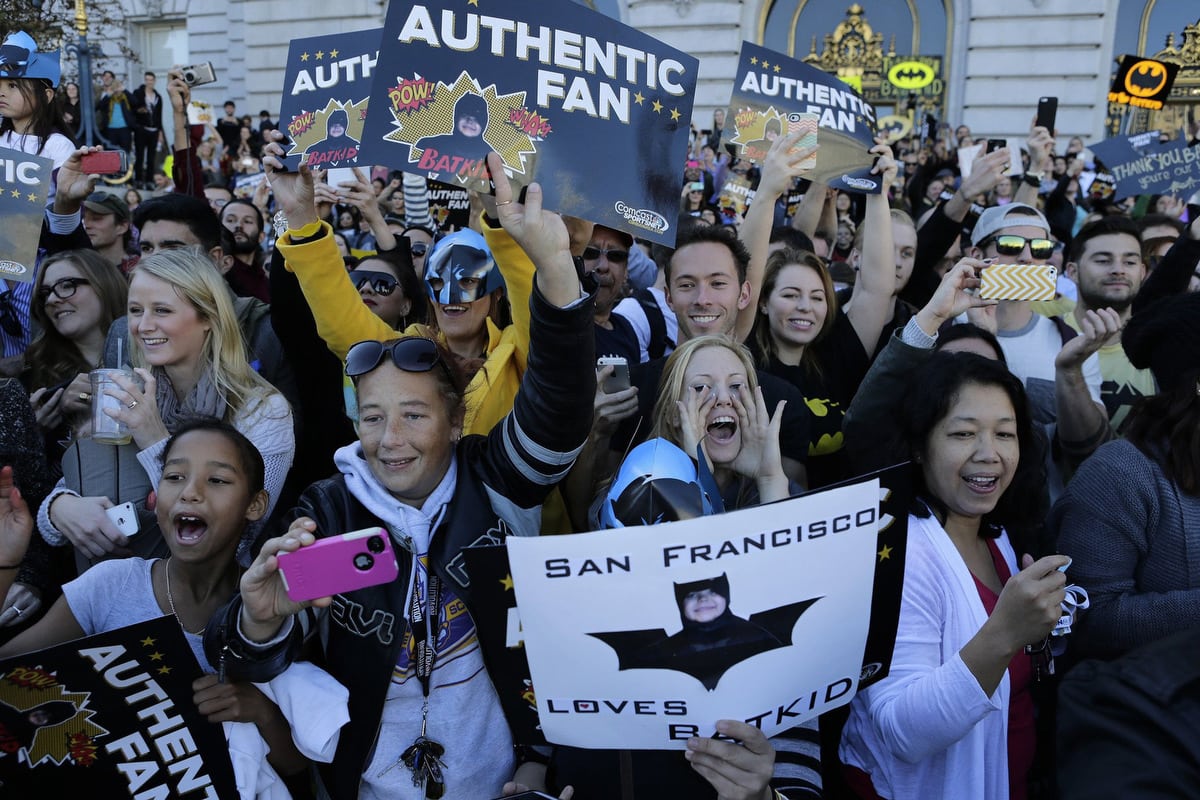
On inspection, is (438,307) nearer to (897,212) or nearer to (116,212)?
(116,212)

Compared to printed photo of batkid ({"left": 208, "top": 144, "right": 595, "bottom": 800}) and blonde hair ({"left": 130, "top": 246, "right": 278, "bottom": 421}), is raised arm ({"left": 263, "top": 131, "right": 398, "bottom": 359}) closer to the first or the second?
blonde hair ({"left": 130, "top": 246, "right": 278, "bottom": 421})

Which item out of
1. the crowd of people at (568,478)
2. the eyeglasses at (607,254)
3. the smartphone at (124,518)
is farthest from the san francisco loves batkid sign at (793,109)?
the smartphone at (124,518)

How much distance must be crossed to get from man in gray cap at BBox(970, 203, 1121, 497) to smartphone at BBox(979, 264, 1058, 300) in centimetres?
23

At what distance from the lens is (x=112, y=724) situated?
205cm

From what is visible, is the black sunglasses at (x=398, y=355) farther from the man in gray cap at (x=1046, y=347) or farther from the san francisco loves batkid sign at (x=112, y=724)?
the man in gray cap at (x=1046, y=347)

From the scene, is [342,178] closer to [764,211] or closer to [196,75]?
[764,211]

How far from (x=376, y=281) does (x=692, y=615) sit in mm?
2755

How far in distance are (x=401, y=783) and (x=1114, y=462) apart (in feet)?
6.69

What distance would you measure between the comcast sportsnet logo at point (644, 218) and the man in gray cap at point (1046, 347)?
1.59m

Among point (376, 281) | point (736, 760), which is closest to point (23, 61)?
point (376, 281)

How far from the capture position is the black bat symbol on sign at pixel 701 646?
1856 mm

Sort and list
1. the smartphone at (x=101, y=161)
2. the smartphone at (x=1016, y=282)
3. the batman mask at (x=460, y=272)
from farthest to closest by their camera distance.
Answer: the smartphone at (x=101, y=161)
the smartphone at (x=1016, y=282)
the batman mask at (x=460, y=272)

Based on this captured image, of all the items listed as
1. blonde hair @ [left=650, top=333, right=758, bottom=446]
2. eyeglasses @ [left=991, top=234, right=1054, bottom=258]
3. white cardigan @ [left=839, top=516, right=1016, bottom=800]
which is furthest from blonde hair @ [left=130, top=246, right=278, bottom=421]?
eyeglasses @ [left=991, top=234, right=1054, bottom=258]

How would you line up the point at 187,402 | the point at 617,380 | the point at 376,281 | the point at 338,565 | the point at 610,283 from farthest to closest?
the point at 610,283
the point at 376,281
the point at 187,402
the point at 617,380
the point at 338,565
